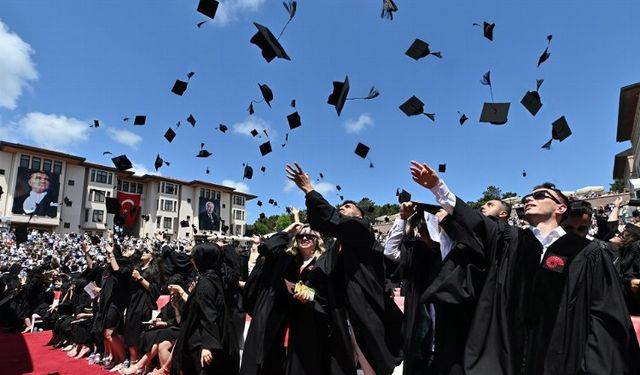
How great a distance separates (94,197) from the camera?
5188 centimetres

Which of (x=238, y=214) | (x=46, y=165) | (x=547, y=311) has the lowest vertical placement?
(x=547, y=311)

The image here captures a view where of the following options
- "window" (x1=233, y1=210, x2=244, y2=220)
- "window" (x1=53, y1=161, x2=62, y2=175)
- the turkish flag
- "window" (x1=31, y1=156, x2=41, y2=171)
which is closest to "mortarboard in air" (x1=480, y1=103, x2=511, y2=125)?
"window" (x1=31, y1=156, x2=41, y2=171)

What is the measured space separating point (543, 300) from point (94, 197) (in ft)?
190

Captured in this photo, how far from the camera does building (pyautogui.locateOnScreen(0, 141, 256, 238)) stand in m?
44.2

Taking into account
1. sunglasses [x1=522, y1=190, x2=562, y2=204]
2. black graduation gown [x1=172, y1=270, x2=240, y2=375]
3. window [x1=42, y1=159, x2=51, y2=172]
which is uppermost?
window [x1=42, y1=159, x2=51, y2=172]

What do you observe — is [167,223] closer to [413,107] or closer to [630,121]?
[630,121]

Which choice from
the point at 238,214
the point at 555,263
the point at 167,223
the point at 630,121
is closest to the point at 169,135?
the point at 555,263

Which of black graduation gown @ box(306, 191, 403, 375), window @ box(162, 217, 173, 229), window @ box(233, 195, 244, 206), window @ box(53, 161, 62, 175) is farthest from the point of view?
window @ box(233, 195, 244, 206)

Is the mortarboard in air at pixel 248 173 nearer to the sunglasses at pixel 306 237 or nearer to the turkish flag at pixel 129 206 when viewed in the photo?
the sunglasses at pixel 306 237

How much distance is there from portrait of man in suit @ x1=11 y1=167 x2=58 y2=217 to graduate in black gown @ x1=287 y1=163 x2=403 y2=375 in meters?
51.9

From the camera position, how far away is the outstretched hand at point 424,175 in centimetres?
246

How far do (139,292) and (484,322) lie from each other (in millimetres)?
5478

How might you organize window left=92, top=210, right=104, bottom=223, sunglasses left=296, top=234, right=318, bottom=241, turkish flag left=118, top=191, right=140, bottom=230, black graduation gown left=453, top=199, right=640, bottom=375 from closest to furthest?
black graduation gown left=453, top=199, right=640, bottom=375
sunglasses left=296, top=234, right=318, bottom=241
window left=92, top=210, right=104, bottom=223
turkish flag left=118, top=191, right=140, bottom=230

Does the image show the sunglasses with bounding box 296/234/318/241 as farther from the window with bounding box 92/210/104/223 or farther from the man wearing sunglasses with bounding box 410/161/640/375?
the window with bounding box 92/210/104/223
